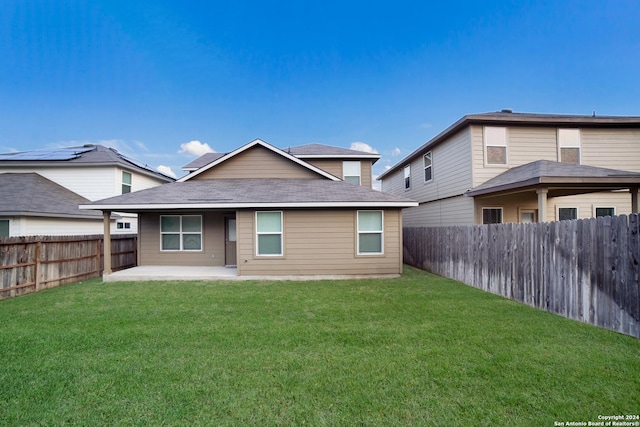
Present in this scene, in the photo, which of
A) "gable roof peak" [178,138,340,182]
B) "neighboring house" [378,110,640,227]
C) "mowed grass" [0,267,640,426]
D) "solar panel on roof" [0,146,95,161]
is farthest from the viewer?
"solar panel on roof" [0,146,95,161]

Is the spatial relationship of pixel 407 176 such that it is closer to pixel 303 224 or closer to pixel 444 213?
pixel 444 213

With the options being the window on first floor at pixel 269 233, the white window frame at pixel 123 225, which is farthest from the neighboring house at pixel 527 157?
the white window frame at pixel 123 225

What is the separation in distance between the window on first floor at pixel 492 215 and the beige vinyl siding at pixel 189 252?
1099 centimetres

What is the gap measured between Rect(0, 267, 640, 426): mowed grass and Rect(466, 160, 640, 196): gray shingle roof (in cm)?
464

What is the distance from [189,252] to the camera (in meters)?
11.9

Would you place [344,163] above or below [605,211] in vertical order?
above

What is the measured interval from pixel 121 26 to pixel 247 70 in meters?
7.36

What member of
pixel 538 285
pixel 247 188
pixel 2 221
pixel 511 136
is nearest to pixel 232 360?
pixel 538 285

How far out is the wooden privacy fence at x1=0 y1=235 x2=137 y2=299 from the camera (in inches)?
308

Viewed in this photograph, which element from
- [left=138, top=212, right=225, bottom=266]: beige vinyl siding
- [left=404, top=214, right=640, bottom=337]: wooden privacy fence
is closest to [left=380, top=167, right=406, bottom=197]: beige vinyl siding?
[left=404, top=214, right=640, bottom=337]: wooden privacy fence

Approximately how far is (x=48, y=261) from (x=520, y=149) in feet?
56.1

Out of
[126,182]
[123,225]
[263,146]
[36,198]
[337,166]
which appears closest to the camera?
[263,146]

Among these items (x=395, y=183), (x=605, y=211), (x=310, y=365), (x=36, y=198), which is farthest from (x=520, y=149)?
(x=36, y=198)

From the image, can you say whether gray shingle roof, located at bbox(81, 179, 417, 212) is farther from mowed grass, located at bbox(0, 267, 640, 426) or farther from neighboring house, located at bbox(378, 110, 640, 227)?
neighboring house, located at bbox(378, 110, 640, 227)
